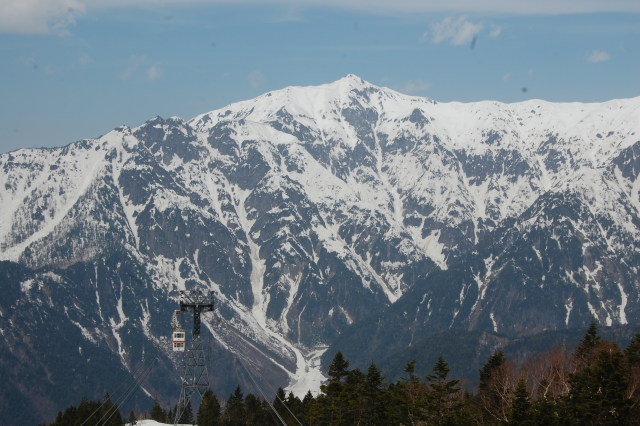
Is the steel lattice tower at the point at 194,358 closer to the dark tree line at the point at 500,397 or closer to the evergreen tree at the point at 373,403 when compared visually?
the dark tree line at the point at 500,397

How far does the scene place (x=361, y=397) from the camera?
14462cm

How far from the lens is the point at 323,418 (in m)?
150

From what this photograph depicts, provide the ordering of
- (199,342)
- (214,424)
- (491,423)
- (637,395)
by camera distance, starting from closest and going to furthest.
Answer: (637,395)
(491,423)
(199,342)
(214,424)

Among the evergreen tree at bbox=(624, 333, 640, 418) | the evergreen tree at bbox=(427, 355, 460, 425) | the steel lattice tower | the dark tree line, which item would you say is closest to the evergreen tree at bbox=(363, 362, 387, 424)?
the dark tree line

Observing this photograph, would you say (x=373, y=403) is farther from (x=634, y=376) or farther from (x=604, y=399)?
(x=604, y=399)

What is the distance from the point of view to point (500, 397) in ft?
502

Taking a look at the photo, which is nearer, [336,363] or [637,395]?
[637,395]

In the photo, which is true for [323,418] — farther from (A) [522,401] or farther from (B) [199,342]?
(A) [522,401]

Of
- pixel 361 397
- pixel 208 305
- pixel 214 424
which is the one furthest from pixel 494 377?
pixel 214 424

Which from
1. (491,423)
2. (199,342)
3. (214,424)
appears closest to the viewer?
(491,423)

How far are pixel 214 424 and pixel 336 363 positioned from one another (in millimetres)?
57070

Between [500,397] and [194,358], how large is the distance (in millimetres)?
38015

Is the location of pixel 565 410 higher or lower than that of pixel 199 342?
lower

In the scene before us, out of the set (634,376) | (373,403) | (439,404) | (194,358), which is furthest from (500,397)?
(194,358)
